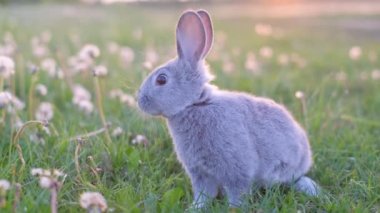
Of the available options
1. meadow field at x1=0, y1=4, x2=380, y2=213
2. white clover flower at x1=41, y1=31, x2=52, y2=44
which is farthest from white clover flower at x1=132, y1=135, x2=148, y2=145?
white clover flower at x1=41, y1=31, x2=52, y2=44

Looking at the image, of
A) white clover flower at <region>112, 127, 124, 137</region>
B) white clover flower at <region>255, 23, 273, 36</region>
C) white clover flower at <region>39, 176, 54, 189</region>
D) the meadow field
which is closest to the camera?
white clover flower at <region>39, 176, 54, 189</region>

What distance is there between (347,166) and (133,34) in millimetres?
7492

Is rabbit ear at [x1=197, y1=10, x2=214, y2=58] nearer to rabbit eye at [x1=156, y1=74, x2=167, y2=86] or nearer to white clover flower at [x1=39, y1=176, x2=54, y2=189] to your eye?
rabbit eye at [x1=156, y1=74, x2=167, y2=86]

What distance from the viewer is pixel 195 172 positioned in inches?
141

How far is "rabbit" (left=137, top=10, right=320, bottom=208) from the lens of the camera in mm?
3477

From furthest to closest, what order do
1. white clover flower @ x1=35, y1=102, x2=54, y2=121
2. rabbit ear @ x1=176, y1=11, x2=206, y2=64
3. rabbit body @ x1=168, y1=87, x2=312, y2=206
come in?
white clover flower @ x1=35, y1=102, x2=54, y2=121
rabbit ear @ x1=176, y1=11, x2=206, y2=64
rabbit body @ x1=168, y1=87, x2=312, y2=206

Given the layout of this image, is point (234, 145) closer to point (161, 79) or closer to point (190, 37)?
point (161, 79)

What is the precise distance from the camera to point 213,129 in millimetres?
3516

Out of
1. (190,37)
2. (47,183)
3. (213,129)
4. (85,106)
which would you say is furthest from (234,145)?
(85,106)

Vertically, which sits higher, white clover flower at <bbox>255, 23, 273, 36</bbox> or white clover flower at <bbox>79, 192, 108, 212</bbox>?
white clover flower at <bbox>79, 192, 108, 212</bbox>

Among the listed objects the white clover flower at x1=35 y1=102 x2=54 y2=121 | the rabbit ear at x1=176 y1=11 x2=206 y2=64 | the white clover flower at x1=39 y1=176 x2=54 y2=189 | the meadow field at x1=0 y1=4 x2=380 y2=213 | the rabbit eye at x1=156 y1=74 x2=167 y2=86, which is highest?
the rabbit ear at x1=176 y1=11 x2=206 y2=64

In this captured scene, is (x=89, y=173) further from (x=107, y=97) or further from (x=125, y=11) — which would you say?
(x=125, y=11)

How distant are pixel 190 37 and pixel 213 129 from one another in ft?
2.11

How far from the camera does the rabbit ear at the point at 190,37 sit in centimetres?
371
